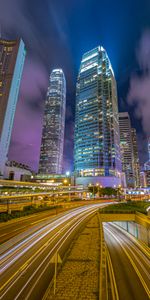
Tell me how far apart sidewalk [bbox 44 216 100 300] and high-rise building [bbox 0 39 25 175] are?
111626 mm

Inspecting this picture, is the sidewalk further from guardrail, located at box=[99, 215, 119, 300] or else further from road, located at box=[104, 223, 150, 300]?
road, located at box=[104, 223, 150, 300]

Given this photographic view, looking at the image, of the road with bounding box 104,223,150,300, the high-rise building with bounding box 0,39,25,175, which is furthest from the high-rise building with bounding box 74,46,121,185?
the road with bounding box 104,223,150,300

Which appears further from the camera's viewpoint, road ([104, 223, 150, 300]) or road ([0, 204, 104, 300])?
road ([104, 223, 150, 300])

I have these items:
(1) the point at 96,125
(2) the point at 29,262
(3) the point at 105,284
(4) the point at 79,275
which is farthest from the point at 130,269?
(1) the point at 96,125

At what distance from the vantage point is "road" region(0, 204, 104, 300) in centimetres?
1061

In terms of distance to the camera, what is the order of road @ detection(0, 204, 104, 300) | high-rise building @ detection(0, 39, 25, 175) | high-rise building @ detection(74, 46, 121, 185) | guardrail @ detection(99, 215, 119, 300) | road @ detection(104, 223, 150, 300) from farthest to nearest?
high-rise building @ detection(74, 46, 121, 185) < high-rise building @ detection(0, 39, 25, 175) < road @ detection(104, 223, 150, 300) < road @ detection(0, 204, 104, 300) < guardrail @ detection(99, 215, 119, 300)

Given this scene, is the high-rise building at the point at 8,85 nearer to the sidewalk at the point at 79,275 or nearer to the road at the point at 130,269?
the road at the point at 130,269

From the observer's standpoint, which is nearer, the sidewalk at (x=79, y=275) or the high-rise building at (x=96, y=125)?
the sidewalk at (x=79, y=275)

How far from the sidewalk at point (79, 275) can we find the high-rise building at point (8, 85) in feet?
366

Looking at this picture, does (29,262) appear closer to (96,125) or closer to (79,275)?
(79,275)

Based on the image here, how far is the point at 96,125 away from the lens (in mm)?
151625

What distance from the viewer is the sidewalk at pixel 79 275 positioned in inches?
367

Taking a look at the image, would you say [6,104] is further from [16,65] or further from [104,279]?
[104,279]

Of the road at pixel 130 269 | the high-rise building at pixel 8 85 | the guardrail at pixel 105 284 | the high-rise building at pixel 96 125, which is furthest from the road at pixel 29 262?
the high-rise building at pixel 96 125
